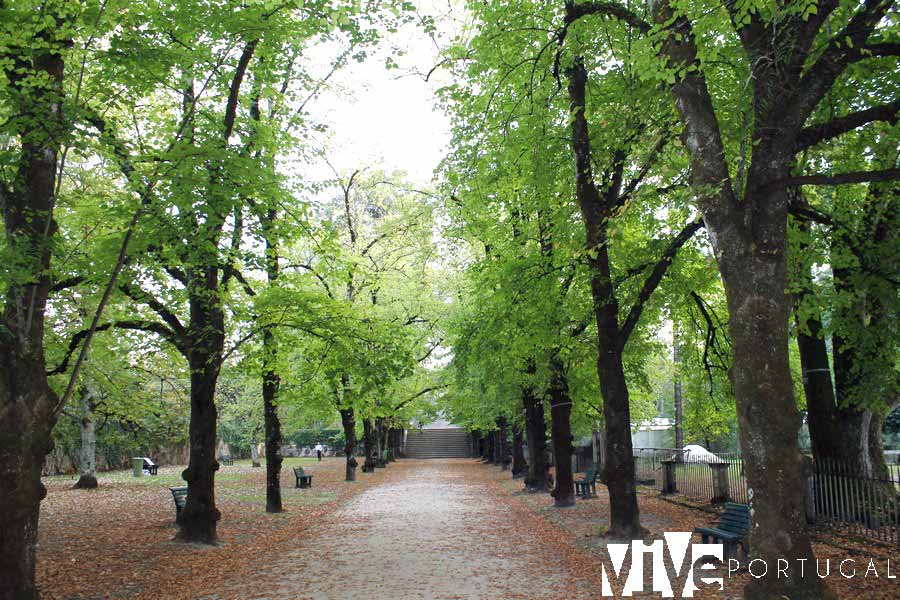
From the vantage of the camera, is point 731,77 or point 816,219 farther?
point 731,77

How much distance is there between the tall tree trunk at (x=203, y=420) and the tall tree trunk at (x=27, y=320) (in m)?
4.36

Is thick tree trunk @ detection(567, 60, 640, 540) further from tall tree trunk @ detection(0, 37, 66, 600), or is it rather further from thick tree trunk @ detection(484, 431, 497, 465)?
thick tree trunk @ detection(484, 431, 497, 465)

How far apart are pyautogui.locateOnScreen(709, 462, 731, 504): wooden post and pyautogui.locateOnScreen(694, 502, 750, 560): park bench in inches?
270

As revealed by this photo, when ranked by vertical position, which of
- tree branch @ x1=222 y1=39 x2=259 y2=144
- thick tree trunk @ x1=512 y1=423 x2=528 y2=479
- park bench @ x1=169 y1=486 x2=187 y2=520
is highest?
tree branch @ x1=222 y1=39 x2=259 y2=144

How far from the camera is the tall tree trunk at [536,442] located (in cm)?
2209

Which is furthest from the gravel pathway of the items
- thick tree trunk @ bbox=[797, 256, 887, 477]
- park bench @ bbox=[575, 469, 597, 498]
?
thick tree trunk @ bbox=[797, 256, 887, 477]

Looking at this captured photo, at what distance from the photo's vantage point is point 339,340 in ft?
44.0

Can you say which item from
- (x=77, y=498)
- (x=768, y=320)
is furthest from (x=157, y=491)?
(x=768, y=320)

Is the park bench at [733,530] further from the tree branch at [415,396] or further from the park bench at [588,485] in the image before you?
the tree branch at [415,396]

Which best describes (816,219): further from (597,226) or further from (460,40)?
(460,40)

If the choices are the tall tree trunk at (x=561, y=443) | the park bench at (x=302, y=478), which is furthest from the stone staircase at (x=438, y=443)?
the tall tree trunk at (x=561, y=443)

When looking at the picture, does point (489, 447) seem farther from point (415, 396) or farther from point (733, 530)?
point (733, 530)

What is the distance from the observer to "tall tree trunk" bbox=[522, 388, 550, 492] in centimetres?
2209

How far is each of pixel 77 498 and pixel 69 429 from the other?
35.3 feet
